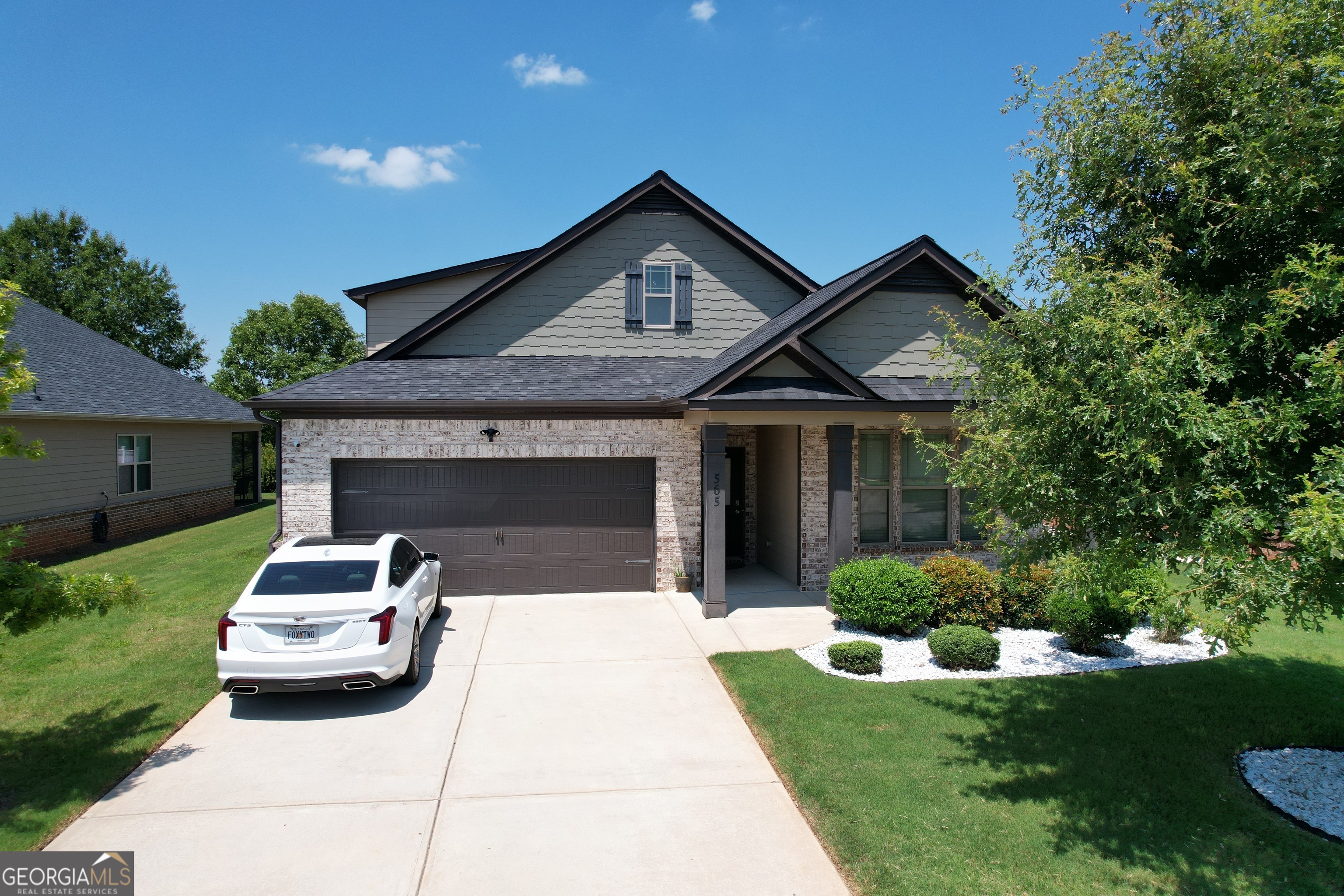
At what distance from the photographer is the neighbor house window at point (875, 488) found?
12555 mm

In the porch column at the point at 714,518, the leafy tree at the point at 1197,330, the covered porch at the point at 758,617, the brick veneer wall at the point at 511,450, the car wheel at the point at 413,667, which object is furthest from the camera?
the brick veneer wall at the point at 511,450

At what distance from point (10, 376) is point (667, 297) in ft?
35.9

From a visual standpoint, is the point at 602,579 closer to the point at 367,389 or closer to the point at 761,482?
the point at 761,482

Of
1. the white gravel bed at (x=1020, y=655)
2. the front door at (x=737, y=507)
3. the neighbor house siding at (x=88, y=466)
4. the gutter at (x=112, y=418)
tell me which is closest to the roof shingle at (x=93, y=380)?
the gutter at (x=112, y=418)

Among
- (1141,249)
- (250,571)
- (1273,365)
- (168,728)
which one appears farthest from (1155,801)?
(250,571)

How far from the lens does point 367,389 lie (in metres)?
12.1

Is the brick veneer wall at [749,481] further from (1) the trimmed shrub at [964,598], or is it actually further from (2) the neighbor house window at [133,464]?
(2) the neighbor house window at [133,464]

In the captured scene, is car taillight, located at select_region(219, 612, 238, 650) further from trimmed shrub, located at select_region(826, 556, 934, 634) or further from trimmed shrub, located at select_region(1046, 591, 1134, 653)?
trimmed shrub, located at select_region(1046, 591, 1134, 653)

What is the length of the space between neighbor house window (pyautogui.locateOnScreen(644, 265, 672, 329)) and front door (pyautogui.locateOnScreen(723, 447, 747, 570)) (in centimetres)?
302

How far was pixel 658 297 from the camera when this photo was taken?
1497 centimetres

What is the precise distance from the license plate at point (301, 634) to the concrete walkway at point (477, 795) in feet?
2.79

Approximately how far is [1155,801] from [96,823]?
7.82m

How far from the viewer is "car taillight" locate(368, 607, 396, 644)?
23.5 feet

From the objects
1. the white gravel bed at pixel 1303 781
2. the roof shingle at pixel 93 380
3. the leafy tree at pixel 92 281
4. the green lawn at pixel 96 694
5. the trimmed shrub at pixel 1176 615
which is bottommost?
the green lawn at pixel 96 694
